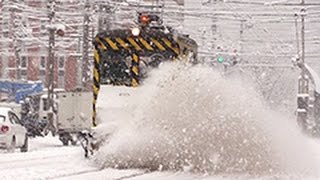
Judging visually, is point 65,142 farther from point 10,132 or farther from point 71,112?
point 10,132

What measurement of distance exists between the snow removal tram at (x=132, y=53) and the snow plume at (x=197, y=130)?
1089 mm

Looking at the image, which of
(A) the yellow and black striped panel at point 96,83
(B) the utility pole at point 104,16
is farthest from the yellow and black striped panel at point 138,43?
(B) the utility pole at point 104,16

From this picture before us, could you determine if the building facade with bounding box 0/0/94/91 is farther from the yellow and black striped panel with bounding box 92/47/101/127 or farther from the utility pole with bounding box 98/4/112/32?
the yellow and black striped panel with bounding box 92/47/101/127

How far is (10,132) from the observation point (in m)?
23.0

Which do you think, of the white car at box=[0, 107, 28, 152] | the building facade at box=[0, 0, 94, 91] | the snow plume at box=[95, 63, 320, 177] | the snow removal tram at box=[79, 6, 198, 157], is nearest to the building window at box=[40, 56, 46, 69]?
the building facade at box=[0, 0, 94, 91]

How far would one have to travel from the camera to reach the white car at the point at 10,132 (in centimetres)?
2270

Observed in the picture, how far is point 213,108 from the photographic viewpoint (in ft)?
42.8

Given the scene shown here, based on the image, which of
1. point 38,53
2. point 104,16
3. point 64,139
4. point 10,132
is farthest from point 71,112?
point 38,53

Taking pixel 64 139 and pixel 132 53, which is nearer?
pixel 132 53

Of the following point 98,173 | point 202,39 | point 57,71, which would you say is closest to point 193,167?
point 98,173

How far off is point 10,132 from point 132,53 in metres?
9.45

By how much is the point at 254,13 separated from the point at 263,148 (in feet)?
138

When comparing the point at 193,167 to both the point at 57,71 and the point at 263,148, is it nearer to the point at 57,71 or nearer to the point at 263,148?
the point at 263,148

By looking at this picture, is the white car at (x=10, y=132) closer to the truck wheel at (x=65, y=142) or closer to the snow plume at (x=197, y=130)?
the truck wheel at (x=65, y=142)
